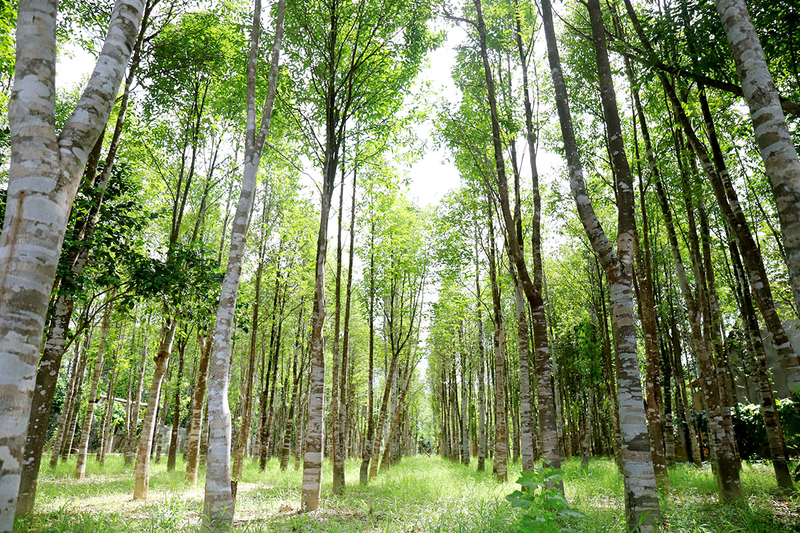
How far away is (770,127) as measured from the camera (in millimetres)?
4199

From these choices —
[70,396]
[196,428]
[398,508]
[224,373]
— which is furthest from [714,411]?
[70,396]

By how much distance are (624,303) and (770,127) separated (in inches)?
99.4

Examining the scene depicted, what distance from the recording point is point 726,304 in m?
18.2

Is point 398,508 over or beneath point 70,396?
beneath

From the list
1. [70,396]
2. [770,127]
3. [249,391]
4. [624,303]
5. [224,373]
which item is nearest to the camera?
[770,127]

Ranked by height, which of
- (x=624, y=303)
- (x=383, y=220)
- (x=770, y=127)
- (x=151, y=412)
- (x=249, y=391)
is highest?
(x=383, y=220)

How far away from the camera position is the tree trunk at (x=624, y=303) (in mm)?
5102

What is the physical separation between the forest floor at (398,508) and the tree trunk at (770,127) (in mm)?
4563

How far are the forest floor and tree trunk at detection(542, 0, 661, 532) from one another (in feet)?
3.86

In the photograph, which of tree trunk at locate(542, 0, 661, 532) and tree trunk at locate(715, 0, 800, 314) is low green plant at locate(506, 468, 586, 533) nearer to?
tree trunk at locate(542, 0, 661, 532)

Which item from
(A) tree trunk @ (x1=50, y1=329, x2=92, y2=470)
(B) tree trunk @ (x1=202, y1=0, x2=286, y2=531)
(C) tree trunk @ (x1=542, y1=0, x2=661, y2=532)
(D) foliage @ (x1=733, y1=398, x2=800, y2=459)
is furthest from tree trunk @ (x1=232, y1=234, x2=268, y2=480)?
(D) foliage @ (x1=733, y1=398, x2=800, y2=459)

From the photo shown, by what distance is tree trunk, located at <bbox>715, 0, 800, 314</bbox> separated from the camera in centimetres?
395

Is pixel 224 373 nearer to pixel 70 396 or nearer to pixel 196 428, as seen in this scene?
pixel 196 428

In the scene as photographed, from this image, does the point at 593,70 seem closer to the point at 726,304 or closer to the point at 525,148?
the point at 525,148
